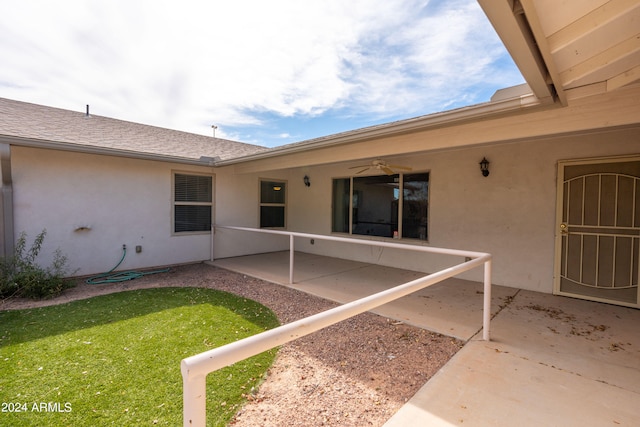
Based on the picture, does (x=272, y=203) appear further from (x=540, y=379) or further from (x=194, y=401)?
(x=194, y=401)

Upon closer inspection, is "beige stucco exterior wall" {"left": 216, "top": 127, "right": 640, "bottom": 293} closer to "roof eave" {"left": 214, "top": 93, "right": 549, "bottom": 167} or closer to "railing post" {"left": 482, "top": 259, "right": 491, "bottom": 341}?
"roof eave" {"left": 214, "top": 93, "right": 549, "bottom": 167}

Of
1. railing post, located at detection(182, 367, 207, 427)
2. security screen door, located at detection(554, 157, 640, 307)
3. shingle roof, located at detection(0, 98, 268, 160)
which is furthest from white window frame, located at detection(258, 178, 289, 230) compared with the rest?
railing post, located at detection(182, 367, 207, 427)

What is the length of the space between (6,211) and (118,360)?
169 inches

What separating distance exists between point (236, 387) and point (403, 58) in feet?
22.3

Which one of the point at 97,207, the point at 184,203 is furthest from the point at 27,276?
the point at 184,203

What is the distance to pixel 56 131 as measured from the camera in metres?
5.27

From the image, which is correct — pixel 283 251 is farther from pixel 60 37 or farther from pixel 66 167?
pixel 60 37

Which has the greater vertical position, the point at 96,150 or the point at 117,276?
the point at 96,150

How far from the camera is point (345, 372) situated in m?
2.50

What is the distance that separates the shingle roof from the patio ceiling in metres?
6.03

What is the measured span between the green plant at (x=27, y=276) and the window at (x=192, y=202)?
234cm

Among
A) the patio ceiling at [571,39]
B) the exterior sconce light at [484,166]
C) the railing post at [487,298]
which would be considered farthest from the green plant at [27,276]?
the exterior sconce light at [484,166]

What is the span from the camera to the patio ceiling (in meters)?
1.61

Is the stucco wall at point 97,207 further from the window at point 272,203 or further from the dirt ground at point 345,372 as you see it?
the window at point 272,203
